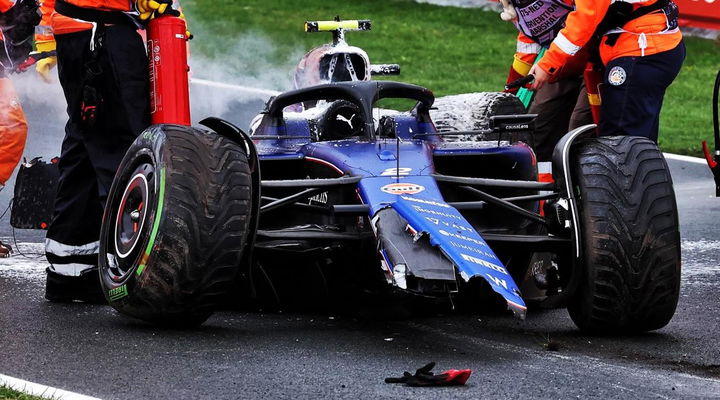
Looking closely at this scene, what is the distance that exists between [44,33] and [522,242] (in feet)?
11.2

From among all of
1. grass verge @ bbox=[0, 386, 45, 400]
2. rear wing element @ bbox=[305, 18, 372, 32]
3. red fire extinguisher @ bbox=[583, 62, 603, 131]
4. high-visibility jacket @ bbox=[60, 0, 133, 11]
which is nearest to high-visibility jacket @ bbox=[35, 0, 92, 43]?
high-visibility jacket @ bbox=[60, 0, 133, 11]

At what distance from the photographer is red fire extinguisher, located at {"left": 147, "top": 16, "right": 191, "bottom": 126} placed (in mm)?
7375

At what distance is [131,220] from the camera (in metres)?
6.41

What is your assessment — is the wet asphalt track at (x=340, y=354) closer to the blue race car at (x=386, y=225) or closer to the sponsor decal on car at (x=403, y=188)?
the blue race car at (x=386, y=225)

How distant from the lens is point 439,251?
5.86 metres

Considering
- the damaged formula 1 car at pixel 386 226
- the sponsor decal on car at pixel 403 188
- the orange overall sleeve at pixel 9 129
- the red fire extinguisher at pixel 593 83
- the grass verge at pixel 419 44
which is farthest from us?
the grass verge at pixel 419 44

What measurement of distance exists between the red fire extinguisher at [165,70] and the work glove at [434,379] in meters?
2.51

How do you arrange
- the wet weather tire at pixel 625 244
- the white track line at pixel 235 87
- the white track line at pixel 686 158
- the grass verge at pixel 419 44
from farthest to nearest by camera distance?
1. the grass verge at pixel 419 44
2. the white track line at pixel 235 87
3. the white track line at pixel 686 158
4. the wet weather tire at pixel 625 244

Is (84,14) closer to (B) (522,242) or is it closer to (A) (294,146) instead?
(A) (294,146)

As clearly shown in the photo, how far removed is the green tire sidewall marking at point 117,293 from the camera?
6242 millimetres

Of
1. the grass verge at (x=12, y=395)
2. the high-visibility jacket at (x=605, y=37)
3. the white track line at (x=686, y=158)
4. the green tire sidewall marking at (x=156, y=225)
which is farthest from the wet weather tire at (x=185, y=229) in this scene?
the white track line at (x=686, y=158)

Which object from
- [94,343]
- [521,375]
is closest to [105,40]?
[94,343]

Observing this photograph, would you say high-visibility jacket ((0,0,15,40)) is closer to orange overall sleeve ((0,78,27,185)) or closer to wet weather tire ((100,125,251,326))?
orange overall sleeve ((0,78,27,185))

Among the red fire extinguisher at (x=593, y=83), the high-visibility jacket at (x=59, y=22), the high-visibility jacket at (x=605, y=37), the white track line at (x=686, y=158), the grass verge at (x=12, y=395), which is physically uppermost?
the high-visibility jacket at (x=59, y=22)
